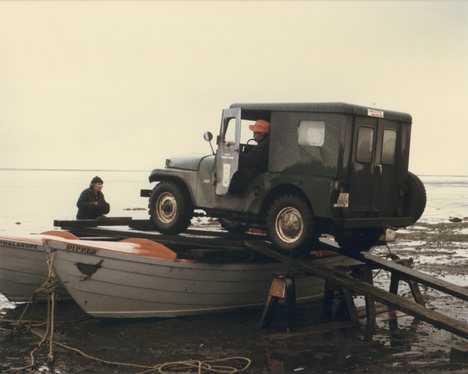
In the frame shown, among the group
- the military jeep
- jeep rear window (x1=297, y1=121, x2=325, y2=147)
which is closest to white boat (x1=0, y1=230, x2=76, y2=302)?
the military jeep

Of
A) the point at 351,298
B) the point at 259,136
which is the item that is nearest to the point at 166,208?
the point at 259,136

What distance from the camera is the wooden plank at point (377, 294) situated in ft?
28.2

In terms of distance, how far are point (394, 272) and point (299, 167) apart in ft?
9.03

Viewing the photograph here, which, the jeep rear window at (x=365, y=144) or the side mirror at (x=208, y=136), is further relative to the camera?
the side mirror at (x=208, y=136)

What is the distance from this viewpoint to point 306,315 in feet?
38.3

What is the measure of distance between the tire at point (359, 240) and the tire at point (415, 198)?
66cm

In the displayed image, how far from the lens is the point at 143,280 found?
1030 cm

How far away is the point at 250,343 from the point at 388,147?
12.5 feet

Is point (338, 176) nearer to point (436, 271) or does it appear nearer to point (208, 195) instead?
point (208, 195)

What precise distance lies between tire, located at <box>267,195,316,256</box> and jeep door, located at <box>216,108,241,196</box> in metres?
1.00

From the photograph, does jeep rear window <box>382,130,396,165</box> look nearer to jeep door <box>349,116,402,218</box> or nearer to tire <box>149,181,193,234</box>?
jeep door <box>349,116,402,218</box>

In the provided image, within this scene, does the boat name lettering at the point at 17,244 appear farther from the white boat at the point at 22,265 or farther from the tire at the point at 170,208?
the tire at the point at 170,208

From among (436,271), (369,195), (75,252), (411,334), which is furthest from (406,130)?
(436,271)

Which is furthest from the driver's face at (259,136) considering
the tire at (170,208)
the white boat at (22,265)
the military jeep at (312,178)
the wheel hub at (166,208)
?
the white boat at (22,265)
